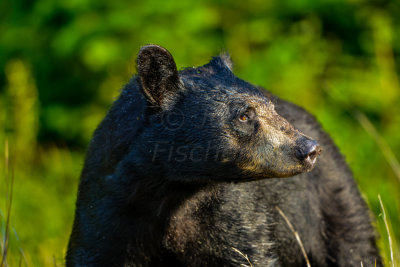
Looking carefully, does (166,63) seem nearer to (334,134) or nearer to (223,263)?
(223,263)

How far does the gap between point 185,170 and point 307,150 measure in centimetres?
77

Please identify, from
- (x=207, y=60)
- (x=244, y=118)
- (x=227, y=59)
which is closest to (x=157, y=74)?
(x=244, y=118)

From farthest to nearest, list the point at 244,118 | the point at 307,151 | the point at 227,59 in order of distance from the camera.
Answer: the point at 227,59, the point at 244,118, the point at 307,151

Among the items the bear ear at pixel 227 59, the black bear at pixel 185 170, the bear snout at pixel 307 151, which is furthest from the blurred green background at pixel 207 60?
the bear snout at pixel 307 151

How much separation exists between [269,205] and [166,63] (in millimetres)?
1342

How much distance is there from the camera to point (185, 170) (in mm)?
3936

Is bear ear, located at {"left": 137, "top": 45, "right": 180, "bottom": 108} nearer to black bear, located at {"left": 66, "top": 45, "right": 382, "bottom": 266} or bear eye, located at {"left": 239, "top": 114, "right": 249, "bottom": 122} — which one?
black bear, located at {"left": 66, "top": 45, "right": 382, "bottom": 266}

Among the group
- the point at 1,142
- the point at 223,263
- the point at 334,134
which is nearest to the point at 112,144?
the point at 223,263

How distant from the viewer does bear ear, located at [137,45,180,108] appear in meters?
3.84

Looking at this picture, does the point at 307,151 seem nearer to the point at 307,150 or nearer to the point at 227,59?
the point at 307,150

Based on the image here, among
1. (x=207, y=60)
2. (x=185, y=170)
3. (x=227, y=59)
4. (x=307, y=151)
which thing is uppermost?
(x=207, y=60)

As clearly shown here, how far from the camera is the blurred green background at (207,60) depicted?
8055mm

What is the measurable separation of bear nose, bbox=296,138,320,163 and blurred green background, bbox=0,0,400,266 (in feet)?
13.7

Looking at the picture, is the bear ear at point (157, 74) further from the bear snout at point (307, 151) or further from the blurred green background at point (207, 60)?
the blurred green background at point (207, 60)
